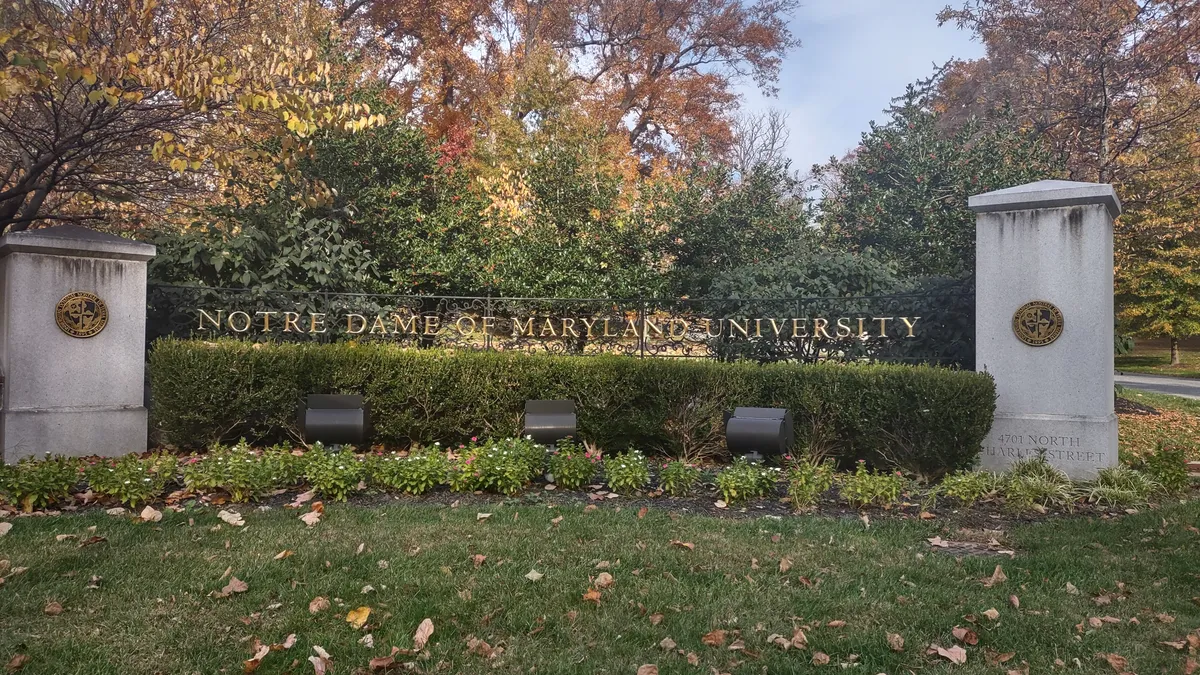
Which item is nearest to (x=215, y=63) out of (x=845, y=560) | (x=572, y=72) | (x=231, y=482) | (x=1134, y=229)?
(x=231, y=482)

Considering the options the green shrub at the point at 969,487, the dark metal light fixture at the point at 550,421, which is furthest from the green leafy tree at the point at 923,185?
the dark metal light fixture at the point at 550,421

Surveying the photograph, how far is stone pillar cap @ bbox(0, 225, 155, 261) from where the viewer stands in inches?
261

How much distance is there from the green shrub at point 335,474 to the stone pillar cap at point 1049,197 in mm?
5746

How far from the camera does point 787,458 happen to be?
623 centimetres

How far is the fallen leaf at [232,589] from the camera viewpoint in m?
3.52

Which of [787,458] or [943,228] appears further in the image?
[943,228]

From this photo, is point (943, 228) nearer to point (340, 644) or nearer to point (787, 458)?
point (787, 458)

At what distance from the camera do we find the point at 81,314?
688 centimetres

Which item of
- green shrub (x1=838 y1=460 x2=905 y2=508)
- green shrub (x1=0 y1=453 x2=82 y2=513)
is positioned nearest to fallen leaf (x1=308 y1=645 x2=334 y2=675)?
green shrub (x1=0 y1=453 x2=82 y2=513)

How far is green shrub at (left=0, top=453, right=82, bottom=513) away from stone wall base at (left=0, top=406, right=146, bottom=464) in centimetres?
158

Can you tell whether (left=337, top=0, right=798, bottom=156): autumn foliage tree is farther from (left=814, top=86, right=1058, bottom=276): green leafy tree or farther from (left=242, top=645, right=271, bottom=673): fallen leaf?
(left=242, top=645, right=271, bottom=673): fallen leaf

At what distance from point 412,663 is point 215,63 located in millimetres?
5983

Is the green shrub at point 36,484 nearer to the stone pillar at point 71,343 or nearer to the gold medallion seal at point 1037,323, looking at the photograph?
the stone pillar at point 71,343

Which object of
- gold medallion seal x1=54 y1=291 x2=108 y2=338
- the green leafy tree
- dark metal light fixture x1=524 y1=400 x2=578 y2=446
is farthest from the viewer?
the green leafy tree
